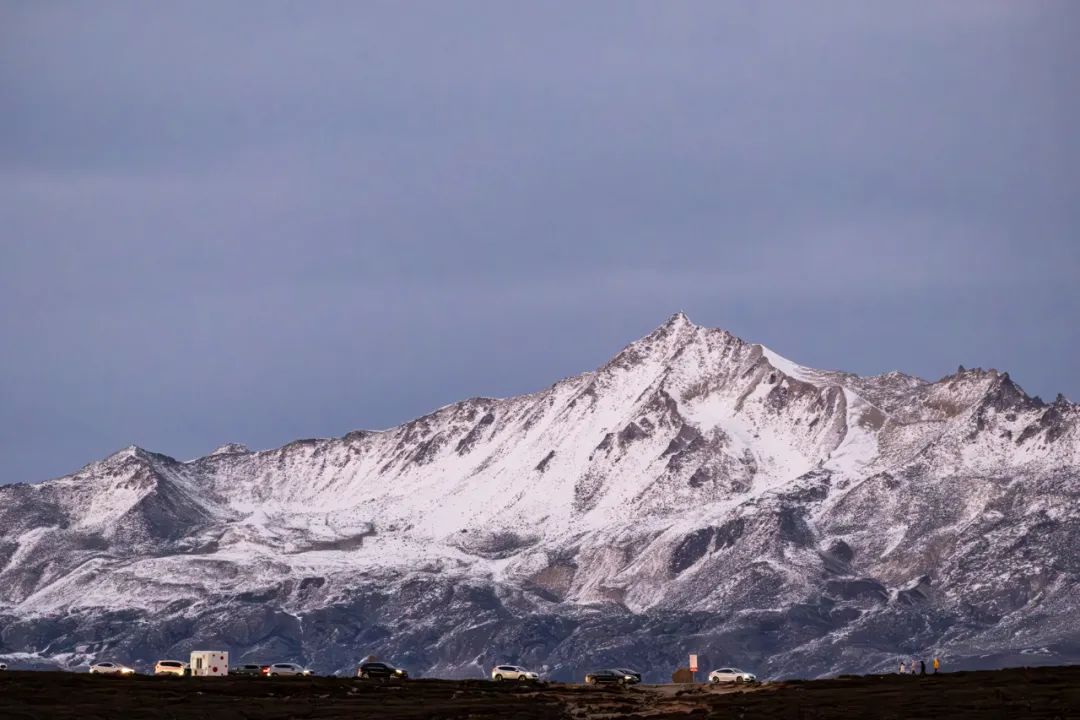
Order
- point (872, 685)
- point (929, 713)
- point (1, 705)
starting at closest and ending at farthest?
point (929, 713)
point (1, 705)
point (872, 685)

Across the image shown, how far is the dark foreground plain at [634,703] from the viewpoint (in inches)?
6786

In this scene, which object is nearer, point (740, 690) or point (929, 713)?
point (929, 713)

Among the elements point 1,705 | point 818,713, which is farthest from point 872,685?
point 1,705

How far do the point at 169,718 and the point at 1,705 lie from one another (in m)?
14.9

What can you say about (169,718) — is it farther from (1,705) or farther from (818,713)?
(818,713)

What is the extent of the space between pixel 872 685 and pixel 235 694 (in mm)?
56961

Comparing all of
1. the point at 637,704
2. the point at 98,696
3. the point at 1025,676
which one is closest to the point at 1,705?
the point at 98,696

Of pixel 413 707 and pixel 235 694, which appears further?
pixel 235 694

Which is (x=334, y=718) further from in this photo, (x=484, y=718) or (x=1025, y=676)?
(x=1025, y=676)

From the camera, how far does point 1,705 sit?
7160 inches

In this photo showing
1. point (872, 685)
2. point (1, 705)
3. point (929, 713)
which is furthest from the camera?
point (872, 685)

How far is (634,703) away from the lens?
621ft

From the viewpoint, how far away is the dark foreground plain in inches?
6786

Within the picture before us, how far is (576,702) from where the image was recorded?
192375 mm
